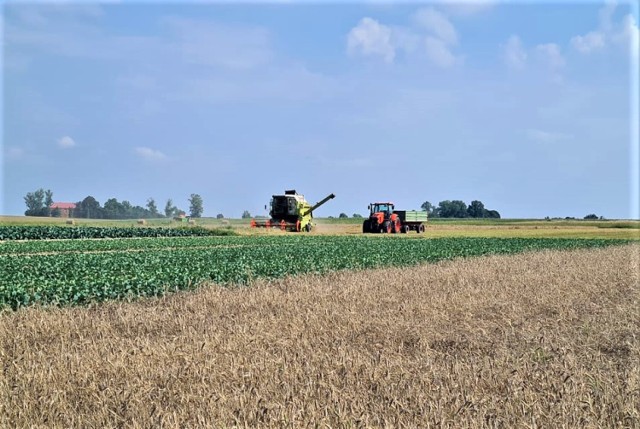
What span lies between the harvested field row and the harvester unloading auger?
1263 inches

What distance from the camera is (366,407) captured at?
4797mm

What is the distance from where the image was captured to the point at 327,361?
6.11 metres

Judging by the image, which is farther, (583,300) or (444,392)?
(583,300)

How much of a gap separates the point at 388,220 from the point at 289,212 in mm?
8071

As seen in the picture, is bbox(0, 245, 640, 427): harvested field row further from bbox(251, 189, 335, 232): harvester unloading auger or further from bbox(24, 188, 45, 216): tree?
bbox(24, 188, 45, 216): tree

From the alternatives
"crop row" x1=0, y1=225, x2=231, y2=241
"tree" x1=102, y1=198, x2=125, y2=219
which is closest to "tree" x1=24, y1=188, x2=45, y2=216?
"tree" x1=102, y1=198, x2=125, y2=219

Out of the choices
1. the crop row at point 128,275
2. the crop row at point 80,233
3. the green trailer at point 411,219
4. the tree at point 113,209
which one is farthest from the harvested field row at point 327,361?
the tree at point 113,209

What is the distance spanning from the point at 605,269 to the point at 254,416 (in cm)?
1475

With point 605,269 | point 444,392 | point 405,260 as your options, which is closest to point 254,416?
point 444,392

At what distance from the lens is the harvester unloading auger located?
4362cm

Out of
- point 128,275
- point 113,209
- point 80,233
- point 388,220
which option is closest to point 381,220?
point 388,220

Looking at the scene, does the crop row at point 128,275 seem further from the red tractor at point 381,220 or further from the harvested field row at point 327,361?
the red tractor at point 381,220

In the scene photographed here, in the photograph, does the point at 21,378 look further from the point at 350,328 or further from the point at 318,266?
the point at 318,266

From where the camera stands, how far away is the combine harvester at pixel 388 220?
46.1 metres
